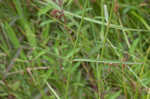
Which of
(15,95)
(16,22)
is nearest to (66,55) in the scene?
(15,95)

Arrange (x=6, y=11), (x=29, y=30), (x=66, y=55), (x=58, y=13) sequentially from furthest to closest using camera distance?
(x=6, y=11) → (x=29, y=30) → (x=66, y=55) → (x=58, y=13)

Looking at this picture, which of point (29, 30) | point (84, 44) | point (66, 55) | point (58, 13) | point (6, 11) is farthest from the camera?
point (6, 11)

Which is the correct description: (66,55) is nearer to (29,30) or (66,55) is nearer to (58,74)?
(58,74)

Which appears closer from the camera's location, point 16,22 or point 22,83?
point 22,83

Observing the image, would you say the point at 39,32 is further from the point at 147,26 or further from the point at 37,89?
the point at 147,26

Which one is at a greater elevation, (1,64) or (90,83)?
(1,64)

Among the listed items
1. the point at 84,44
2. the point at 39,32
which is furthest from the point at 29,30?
the point at 84,44

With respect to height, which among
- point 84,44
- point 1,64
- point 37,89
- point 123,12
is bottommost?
point 37,89
